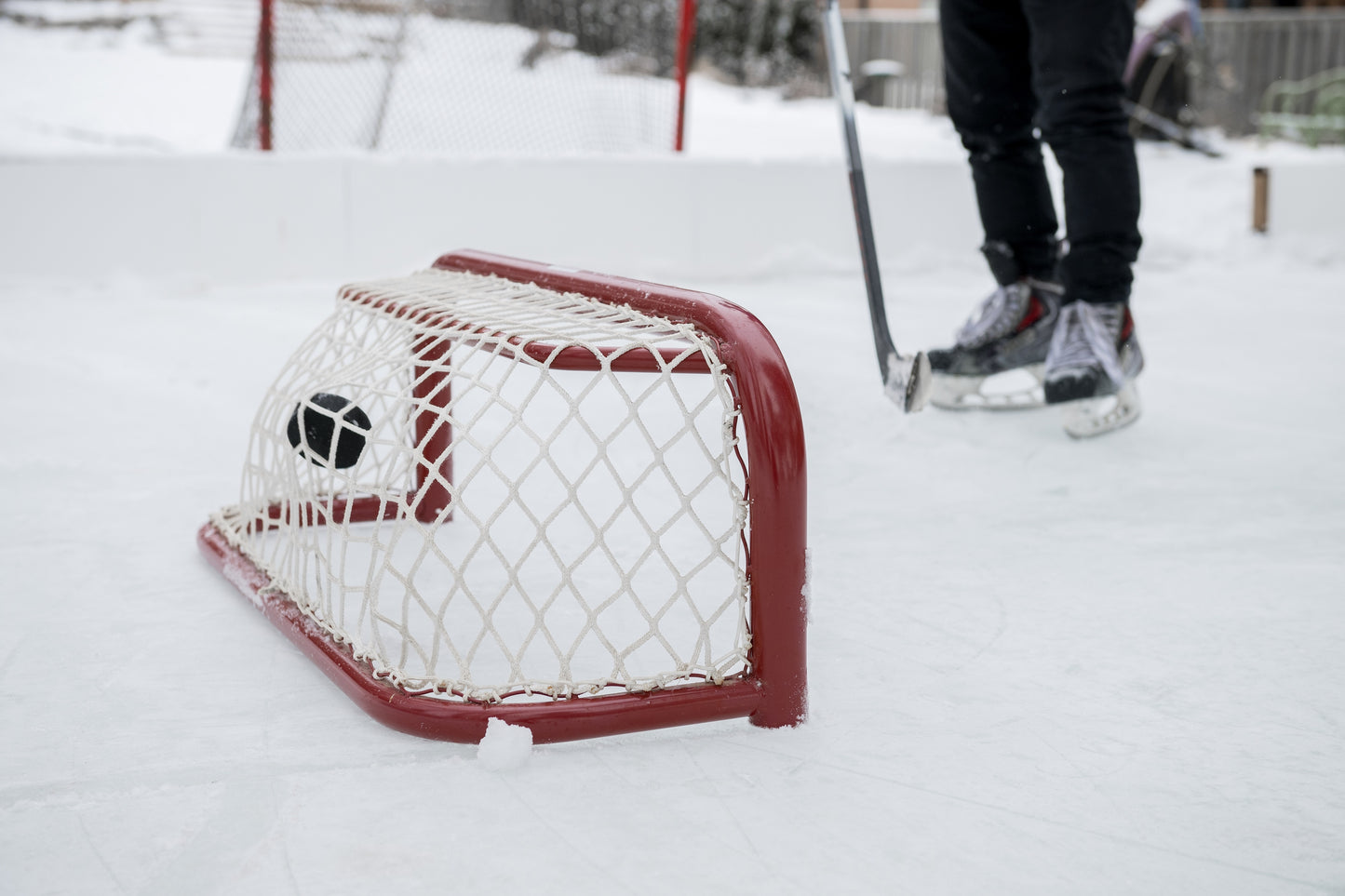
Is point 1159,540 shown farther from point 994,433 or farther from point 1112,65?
point 1112,65

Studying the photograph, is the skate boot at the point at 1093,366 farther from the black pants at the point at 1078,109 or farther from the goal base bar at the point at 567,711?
the goal base bar at the point at 567,711

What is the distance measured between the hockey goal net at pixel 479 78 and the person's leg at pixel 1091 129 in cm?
280

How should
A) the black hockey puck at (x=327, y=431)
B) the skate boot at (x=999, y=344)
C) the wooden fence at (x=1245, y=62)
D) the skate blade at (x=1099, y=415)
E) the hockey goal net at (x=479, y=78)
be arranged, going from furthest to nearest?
1. the wooden fence at (x=1245, y=62)
2. the hockey goal net at (x=479, y=78)
3. the skate boot at (x=999, y=344)
4. the skate blade at (x=1099, y=415)
5. the black hockey puck at (x=327, y=431)

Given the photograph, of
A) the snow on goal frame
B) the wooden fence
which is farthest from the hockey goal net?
the wooden fence

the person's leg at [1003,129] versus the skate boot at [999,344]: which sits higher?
the person's leg at [1003,129]

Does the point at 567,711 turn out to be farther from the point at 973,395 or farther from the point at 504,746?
the point at 973,395

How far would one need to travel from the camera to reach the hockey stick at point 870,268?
1893mm

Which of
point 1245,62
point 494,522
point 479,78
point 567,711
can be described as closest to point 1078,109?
point 494,522

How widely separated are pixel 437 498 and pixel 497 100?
3.57 m

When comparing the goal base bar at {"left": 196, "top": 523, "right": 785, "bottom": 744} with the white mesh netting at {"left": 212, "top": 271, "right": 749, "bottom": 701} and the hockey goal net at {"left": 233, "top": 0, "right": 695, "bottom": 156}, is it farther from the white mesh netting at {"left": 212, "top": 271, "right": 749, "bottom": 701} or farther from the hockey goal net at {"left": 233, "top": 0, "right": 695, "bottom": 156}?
the hockey goal net at {"left": 233, "top": 0, "right": 695, "bottom": 156}

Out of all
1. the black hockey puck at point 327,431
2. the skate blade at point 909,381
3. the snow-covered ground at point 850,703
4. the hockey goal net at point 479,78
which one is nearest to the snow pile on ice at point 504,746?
the snow-covered ground at point 850,703

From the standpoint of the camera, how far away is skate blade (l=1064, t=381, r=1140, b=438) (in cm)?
218

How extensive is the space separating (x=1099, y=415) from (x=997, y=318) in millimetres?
247

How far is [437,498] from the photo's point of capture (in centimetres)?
173
